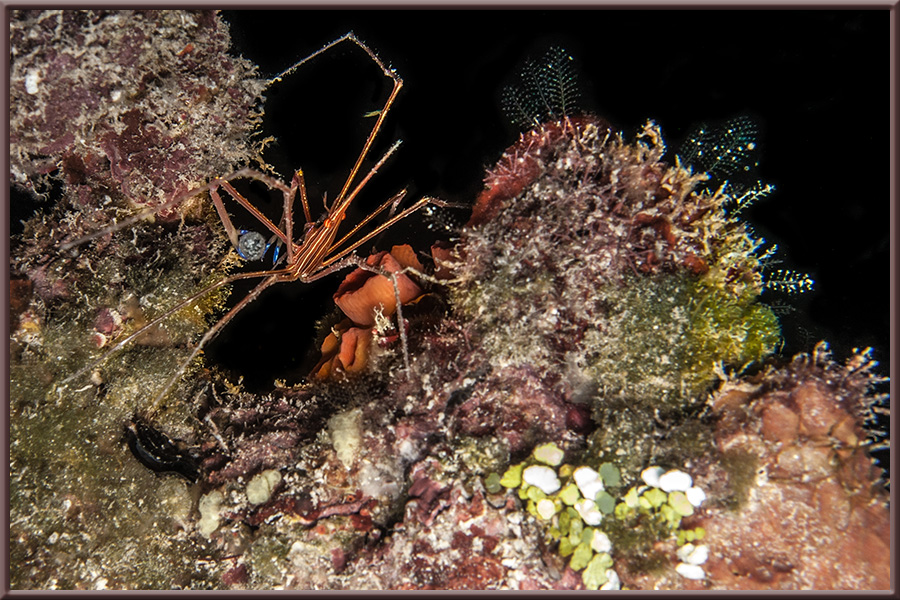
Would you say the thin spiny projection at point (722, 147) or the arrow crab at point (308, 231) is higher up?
the thin spiny projection at point (722, 147)

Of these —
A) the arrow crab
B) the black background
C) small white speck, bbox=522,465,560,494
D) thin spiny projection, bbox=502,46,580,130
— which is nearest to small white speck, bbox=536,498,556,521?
small white speck, bbox=522,465,560,494

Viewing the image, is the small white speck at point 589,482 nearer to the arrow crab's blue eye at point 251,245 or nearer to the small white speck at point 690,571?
the small white speck at point 690,571

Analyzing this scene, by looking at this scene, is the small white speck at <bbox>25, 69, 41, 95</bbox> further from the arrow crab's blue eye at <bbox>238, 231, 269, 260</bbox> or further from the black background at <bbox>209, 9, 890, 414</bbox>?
the arrow crab's blue eye at <bbox>238, 231, 269, 260</bbox>

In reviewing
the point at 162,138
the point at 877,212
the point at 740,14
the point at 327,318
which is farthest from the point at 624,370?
the point at 162,138

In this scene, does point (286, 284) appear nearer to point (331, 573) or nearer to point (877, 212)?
point (331, 573)

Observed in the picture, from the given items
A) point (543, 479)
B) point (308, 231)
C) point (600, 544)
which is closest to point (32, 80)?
point (308, 231)

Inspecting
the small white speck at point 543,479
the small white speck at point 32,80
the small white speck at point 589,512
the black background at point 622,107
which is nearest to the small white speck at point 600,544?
the small white speck at point 589,512

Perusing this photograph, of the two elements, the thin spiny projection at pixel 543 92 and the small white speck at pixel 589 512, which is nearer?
the small white speck at pixel 589 512
